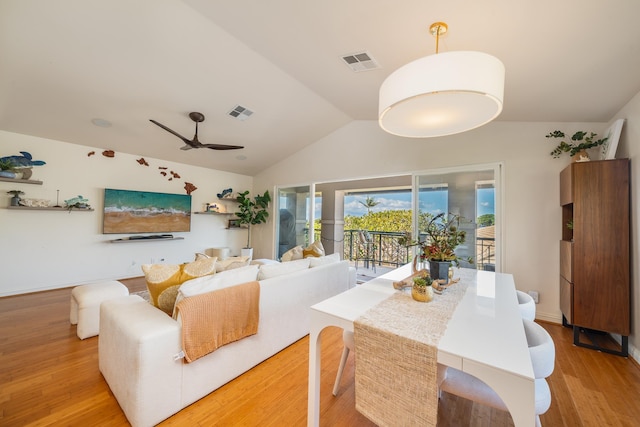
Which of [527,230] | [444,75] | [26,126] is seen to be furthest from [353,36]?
[26,126]

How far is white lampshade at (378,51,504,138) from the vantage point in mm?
1146

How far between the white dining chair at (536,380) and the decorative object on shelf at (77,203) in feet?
17.7

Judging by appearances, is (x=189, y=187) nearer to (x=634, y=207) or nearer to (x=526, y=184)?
(x=526, y=184)

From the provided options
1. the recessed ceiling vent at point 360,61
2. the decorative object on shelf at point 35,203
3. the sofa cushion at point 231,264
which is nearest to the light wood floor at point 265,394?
the sofa cushion at point 231,264

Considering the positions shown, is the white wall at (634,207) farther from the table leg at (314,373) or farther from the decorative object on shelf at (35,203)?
the decorative object on shelf at (35,203)

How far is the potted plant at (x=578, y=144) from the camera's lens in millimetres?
2701

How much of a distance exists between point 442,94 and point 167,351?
7.16 feet

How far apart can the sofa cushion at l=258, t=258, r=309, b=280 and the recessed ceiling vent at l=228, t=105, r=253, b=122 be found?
2576 millimetres

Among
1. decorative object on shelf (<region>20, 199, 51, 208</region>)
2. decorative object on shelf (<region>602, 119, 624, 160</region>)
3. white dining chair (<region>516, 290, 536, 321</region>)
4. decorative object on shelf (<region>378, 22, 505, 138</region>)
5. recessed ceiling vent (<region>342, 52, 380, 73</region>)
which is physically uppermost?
recessed ceiling vent (<region>342, 52, 380, 73</region>)

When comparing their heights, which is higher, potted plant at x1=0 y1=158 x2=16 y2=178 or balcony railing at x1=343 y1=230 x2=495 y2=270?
potted plant at x1=0 y1=158 x2=16 y2=178

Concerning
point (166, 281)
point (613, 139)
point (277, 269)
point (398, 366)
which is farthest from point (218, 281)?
point (613, 139)

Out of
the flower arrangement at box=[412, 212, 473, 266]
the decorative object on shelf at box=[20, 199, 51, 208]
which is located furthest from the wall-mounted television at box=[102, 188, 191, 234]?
the flower arrangement at box=[412, 212, 473, 266]

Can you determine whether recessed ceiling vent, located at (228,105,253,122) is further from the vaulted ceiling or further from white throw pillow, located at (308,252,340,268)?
white throw pillow, located at (308,252,340,268)

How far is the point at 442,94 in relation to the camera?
136 cm
